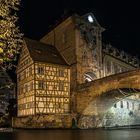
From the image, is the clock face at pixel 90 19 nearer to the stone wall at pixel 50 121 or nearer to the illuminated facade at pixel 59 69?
the illuminated facade at pixel 59 69

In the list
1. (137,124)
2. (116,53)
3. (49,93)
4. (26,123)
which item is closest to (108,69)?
(116,53)

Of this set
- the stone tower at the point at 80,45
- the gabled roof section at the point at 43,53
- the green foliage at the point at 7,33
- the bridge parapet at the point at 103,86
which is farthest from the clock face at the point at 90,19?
the green foliage at the point at 7,33

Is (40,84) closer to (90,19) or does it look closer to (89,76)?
(89,76)

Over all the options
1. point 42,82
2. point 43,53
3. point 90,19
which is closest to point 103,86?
point 42,82

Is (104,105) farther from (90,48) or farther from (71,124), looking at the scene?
(90,48)

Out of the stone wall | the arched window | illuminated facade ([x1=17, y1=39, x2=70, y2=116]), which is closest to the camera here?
the stone wall

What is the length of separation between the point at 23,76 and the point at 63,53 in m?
6.72

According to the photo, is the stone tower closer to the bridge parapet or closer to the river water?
the bridge parapet

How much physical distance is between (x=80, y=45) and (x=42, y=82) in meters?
8.02

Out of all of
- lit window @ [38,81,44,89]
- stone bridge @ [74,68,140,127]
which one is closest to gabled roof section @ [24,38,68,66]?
lit window @ [38,81,44,89]

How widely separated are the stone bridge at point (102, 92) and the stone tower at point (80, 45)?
10.1ft

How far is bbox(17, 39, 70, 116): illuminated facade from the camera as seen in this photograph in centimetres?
4200

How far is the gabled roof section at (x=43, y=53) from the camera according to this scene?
43941 mm

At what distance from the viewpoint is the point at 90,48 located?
47.7 meters
